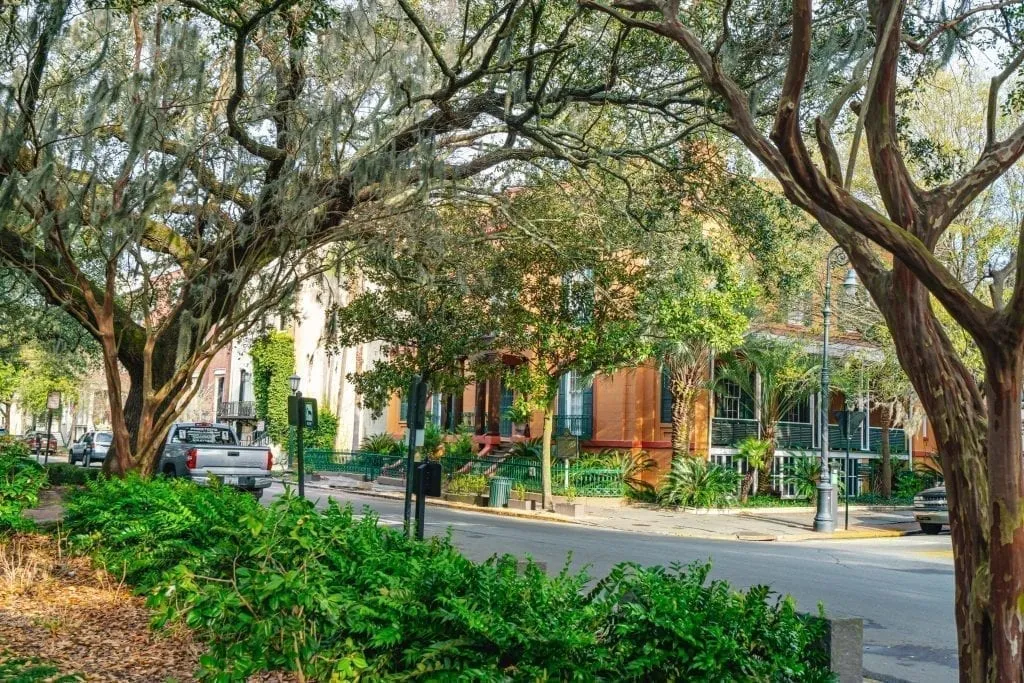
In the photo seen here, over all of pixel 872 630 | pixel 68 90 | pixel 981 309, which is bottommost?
pixel 872 630

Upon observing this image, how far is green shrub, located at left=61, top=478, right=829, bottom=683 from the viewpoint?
15.0ft

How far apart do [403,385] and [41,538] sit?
50.3ft

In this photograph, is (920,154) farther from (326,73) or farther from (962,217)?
(962,217)

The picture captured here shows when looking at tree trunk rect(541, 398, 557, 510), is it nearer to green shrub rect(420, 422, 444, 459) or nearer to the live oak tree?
the live oak tree

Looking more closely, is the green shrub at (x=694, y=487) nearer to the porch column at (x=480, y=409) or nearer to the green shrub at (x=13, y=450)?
the porch column at (x=480, y=409)

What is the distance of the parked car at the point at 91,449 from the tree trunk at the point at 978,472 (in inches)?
1420

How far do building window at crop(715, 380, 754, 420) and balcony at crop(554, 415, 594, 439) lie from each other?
3.98 meters

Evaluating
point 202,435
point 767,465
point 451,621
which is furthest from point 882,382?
point 451,621

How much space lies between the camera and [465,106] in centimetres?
1373

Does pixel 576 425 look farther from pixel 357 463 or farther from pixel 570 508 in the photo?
pixel 357 463

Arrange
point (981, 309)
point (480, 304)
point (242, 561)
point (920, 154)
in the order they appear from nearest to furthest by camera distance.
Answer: point (981, 309) → point (242, 561) → point (920, 154) → point (480, 304)

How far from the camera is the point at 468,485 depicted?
91.9 ft

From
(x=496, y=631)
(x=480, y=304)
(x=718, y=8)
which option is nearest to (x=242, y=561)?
(x=496, y=631)

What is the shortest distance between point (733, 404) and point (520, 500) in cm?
918
